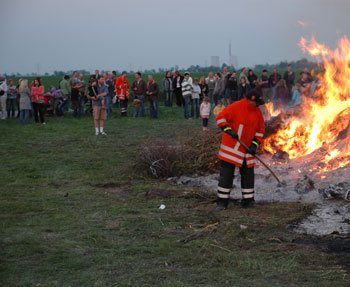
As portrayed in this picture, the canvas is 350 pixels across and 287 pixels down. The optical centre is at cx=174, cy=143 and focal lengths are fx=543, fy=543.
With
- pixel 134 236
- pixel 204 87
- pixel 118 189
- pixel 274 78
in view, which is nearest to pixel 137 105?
pixel 204 87

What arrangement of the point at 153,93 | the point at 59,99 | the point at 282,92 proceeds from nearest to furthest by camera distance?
the point at 282,92 < the point at 153,93 < the point at 59,99

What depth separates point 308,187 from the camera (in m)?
9.56

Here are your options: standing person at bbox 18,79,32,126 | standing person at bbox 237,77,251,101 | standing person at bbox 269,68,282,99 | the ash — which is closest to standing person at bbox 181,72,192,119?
standing person at bbox 237,77,251,101

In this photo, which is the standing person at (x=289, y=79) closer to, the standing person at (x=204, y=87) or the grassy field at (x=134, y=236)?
the standing person at (x=204, y=87)

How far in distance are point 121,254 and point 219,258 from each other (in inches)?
47.1

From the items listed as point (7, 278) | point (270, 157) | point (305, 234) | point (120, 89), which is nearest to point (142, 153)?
point (270, 157)

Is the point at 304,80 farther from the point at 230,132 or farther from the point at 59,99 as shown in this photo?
the point at 59,99

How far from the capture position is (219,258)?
6367 millimetres

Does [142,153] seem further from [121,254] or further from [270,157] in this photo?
[121,254]

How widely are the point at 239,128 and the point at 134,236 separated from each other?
2.78 meters

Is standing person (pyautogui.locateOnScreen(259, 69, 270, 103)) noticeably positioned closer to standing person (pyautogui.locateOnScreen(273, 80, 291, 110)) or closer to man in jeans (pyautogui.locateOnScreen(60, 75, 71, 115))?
standing person (pyautogui.locateOnScreen(273, 80, 291, 110))

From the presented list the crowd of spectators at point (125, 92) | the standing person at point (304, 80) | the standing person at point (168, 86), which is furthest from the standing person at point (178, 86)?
the standing person at point (304, 80)

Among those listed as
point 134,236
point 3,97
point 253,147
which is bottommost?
point 134,236

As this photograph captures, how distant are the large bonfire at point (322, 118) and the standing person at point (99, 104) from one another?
7.47m
